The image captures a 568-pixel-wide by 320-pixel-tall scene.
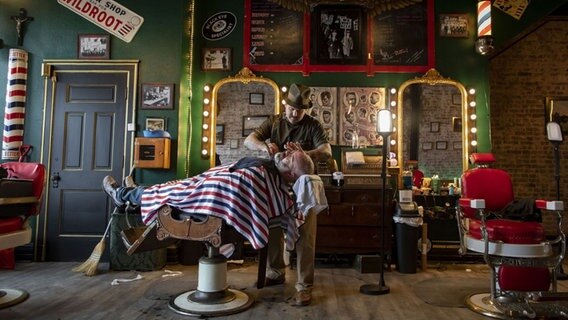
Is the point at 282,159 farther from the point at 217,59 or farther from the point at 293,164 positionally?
the point at 217,59

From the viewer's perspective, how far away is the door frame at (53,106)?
424 centimetres

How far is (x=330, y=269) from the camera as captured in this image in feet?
13.5

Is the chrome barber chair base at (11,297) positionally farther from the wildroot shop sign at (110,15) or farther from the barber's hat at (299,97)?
the wildroot shop sign at (110,15)

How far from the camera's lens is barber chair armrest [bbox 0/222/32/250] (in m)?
2.72

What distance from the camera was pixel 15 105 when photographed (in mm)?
4289

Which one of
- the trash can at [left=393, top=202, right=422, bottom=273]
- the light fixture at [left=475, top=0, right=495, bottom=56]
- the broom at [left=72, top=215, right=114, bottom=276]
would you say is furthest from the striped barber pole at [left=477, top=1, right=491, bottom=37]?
the broom at [left=72, top=215, right=114, bottom=276]

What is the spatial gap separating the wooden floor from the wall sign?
298cm

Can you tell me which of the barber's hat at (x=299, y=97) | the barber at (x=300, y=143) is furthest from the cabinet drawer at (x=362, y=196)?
the barber's hat at (x=299, y=97)

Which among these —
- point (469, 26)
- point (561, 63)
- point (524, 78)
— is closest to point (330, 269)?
point (469, 26)

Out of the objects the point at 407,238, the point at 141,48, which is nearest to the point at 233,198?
the point at 407,238

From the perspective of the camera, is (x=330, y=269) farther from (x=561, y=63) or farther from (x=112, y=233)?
(x=561, y=63)

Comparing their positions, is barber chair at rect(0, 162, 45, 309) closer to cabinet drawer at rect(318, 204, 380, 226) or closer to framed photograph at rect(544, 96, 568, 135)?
cabinet drawer at rect(318, 204, 380, 226)

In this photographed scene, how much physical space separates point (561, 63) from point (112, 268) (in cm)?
693

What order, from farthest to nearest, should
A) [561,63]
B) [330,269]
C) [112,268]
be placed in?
[561,63] < [330,269] < [112,268]
